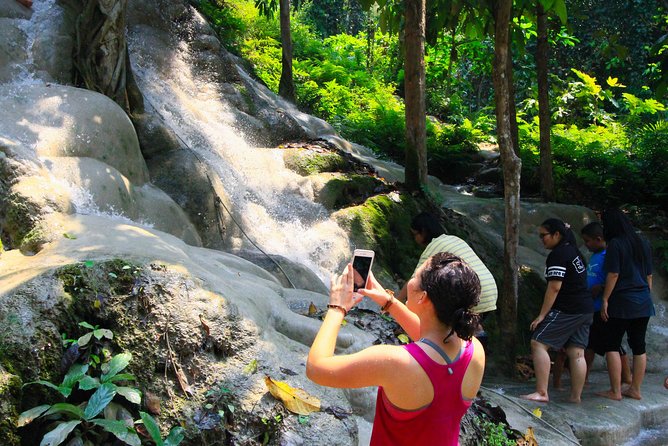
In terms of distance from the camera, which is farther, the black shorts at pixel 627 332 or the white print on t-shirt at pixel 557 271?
the black shorts at pixel 627 332

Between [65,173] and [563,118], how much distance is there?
1456cm

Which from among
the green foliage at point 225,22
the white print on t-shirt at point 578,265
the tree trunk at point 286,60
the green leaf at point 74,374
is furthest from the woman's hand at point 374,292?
the green foliage at point 225,22

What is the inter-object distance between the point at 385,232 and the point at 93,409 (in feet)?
20.5

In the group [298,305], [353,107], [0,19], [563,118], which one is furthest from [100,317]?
[563,118]

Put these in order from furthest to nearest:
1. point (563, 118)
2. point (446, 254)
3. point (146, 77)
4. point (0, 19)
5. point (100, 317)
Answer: point (563, 118), point (146, 77), point (0, 19), point (100, 317), point (446, 254)

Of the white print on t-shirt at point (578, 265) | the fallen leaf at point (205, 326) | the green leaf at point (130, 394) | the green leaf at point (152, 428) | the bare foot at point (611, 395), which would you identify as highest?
the fallen leaf at point (205, 326)

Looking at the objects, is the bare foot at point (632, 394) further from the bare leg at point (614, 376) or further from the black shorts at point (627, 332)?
the black shorts at point (627, 332)

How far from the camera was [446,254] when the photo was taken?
248 cm

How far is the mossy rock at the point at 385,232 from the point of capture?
350 inches

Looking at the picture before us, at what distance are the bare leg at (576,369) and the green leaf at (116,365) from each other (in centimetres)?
430

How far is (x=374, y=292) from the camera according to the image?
2.60 metres

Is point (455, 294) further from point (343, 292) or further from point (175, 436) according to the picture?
point (175, 436)

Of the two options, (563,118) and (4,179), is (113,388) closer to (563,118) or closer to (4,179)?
(4,179)

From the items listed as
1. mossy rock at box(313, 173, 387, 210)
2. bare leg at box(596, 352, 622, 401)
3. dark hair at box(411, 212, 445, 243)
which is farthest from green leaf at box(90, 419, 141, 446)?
mossy rock at box(313, 173, 387, 210)
